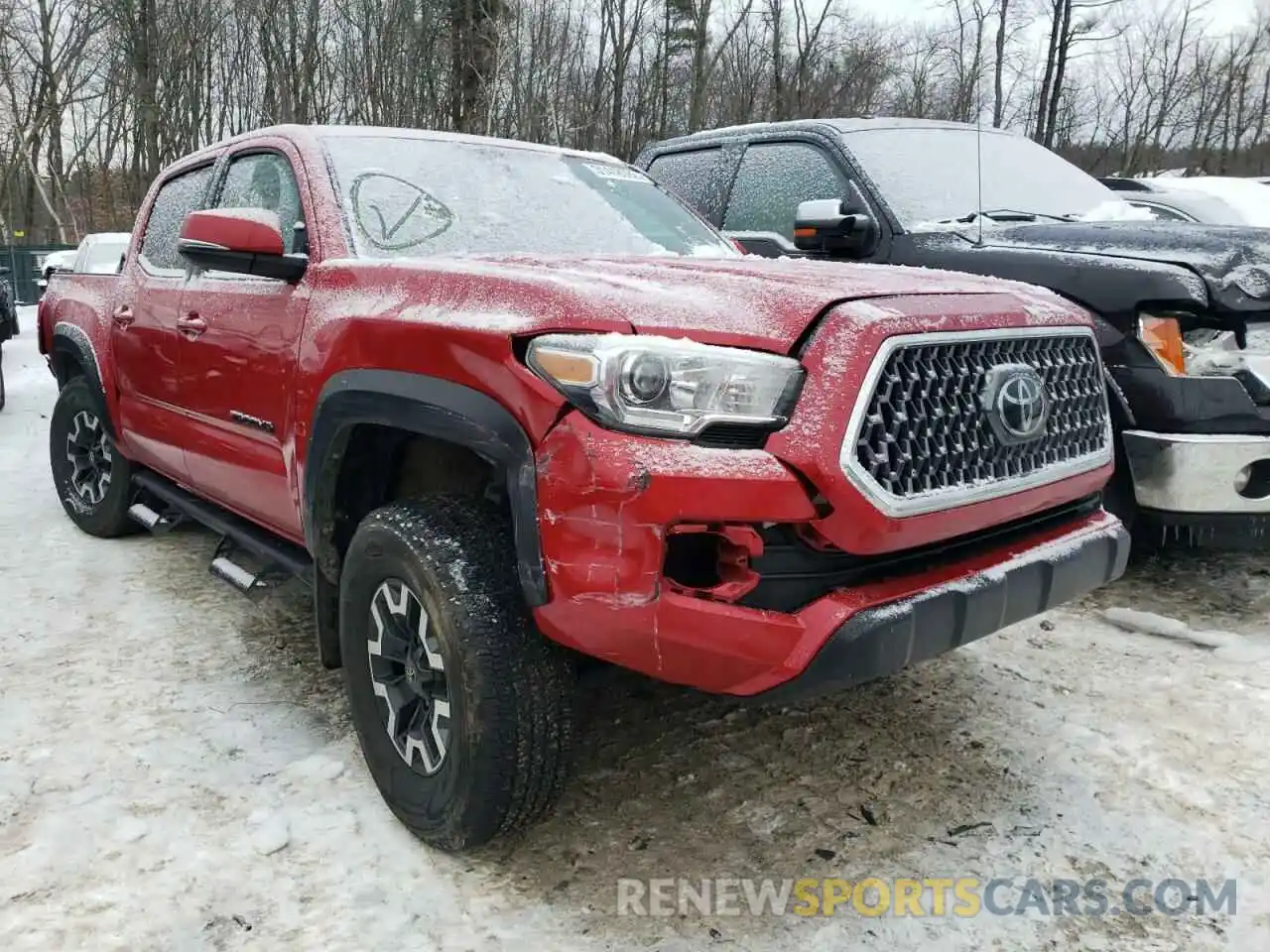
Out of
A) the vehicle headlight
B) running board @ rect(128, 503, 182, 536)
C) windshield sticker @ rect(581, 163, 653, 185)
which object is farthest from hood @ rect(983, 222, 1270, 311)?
running board @ rect(128, 503, 182, 536)

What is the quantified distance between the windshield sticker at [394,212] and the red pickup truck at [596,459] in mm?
11

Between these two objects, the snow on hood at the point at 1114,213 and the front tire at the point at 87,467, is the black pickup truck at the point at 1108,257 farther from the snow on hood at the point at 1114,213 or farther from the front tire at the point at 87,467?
the front tire at the point at 87,467

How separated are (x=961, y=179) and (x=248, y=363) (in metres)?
3.54

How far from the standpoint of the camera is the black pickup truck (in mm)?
3625

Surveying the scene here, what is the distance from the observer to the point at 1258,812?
2648 millimetres

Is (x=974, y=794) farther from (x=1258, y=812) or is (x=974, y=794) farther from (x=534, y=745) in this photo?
(x=534, y=745)

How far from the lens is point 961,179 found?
5.00m

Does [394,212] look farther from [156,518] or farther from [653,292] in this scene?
[156,518]

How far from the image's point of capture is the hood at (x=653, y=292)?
2061 mm

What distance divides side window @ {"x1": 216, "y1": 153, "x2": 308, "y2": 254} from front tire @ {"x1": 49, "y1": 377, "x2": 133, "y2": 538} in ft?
5.14

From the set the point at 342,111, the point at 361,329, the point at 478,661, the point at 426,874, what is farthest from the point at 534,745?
the point at 342,111

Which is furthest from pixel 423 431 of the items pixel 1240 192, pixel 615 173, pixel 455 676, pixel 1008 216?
pixel 1240 192

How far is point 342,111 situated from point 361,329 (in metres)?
24.8

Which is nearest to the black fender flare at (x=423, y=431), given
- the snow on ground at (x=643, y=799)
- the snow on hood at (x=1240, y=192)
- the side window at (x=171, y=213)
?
the snow on ground at (x=643, y=799)
